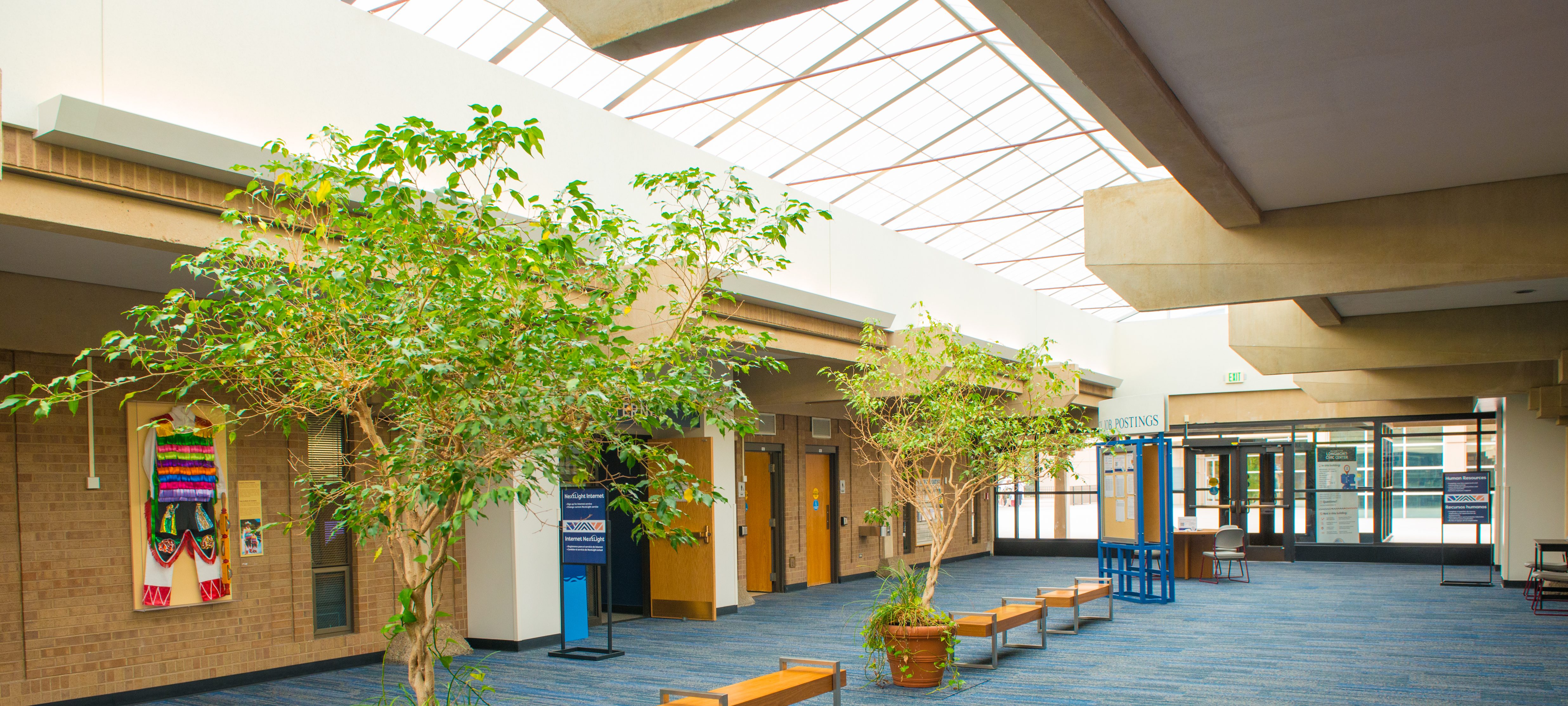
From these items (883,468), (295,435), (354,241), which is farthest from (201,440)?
(883,468)

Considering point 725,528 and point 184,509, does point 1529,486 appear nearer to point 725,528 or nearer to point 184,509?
point 725,528

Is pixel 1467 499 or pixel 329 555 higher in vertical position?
pixel 329 555

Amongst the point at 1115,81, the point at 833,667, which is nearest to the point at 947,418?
the point at 833,667

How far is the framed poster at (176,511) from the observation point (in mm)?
8031

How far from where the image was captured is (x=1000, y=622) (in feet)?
28.7

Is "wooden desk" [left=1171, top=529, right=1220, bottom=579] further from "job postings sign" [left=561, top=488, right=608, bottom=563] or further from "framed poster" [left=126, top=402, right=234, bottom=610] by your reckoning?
"framed poster" [left=126, top=402, right=234, bottom=610]

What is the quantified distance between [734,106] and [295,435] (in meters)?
6.61

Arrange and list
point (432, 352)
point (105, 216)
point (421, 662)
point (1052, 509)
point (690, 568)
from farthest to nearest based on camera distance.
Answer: point (1052, 509) → point (690, 568) → point (105, 216) → point (421, 662) → point (432, 352)

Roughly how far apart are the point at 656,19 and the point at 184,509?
7.05 metres

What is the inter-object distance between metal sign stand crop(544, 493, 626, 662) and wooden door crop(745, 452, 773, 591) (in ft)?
16.4

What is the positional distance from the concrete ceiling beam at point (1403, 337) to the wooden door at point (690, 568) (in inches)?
230

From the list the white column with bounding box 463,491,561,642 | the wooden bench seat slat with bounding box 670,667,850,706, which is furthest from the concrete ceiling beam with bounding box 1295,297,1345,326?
the white column with bounding box 463,491,561,642

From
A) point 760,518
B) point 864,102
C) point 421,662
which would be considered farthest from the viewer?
point 760,518

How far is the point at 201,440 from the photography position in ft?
27.3
